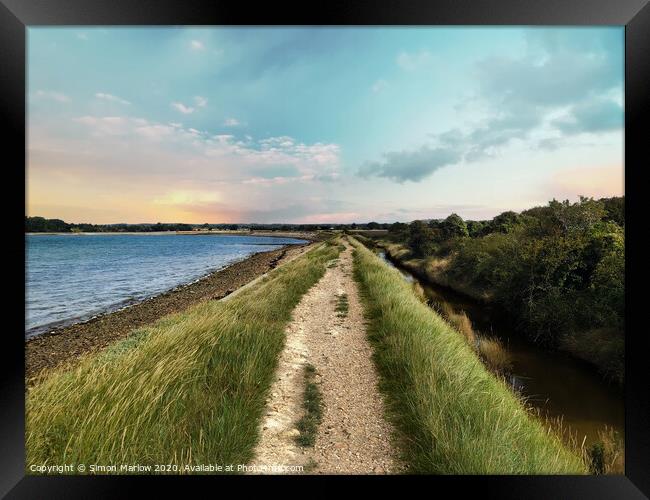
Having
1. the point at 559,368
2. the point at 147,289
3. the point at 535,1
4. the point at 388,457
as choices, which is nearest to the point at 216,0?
the point at 535,1

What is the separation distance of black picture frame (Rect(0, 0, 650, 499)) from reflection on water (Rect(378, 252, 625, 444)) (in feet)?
6.59

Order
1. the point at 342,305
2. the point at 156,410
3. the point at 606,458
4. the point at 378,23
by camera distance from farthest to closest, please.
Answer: the point at 342,305, the point at 606,458, the point at 156,410, the point at 378,23

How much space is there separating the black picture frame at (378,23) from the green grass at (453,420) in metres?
0.20

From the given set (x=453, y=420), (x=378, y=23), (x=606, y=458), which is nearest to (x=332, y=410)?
(x=453, y=420)

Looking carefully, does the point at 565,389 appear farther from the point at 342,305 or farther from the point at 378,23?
the point at 378,23

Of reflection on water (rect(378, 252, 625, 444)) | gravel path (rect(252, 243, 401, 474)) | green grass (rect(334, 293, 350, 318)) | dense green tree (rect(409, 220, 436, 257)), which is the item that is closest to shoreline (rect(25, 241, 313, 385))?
gravel path (rect(252, 243, 401, 474))

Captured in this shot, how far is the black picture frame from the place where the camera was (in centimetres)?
247

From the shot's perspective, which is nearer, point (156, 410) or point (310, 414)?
point (156, 410)

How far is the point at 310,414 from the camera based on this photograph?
3484mm

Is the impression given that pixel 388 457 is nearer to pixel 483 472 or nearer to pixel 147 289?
pixel 483 472

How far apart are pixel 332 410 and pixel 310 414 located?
0.30 metres

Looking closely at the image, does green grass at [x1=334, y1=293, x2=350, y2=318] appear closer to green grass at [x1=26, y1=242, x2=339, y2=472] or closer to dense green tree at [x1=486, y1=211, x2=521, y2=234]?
green grass at [x1=26, y1=242, x2=339, y2=472]

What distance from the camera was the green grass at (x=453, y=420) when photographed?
266cm
